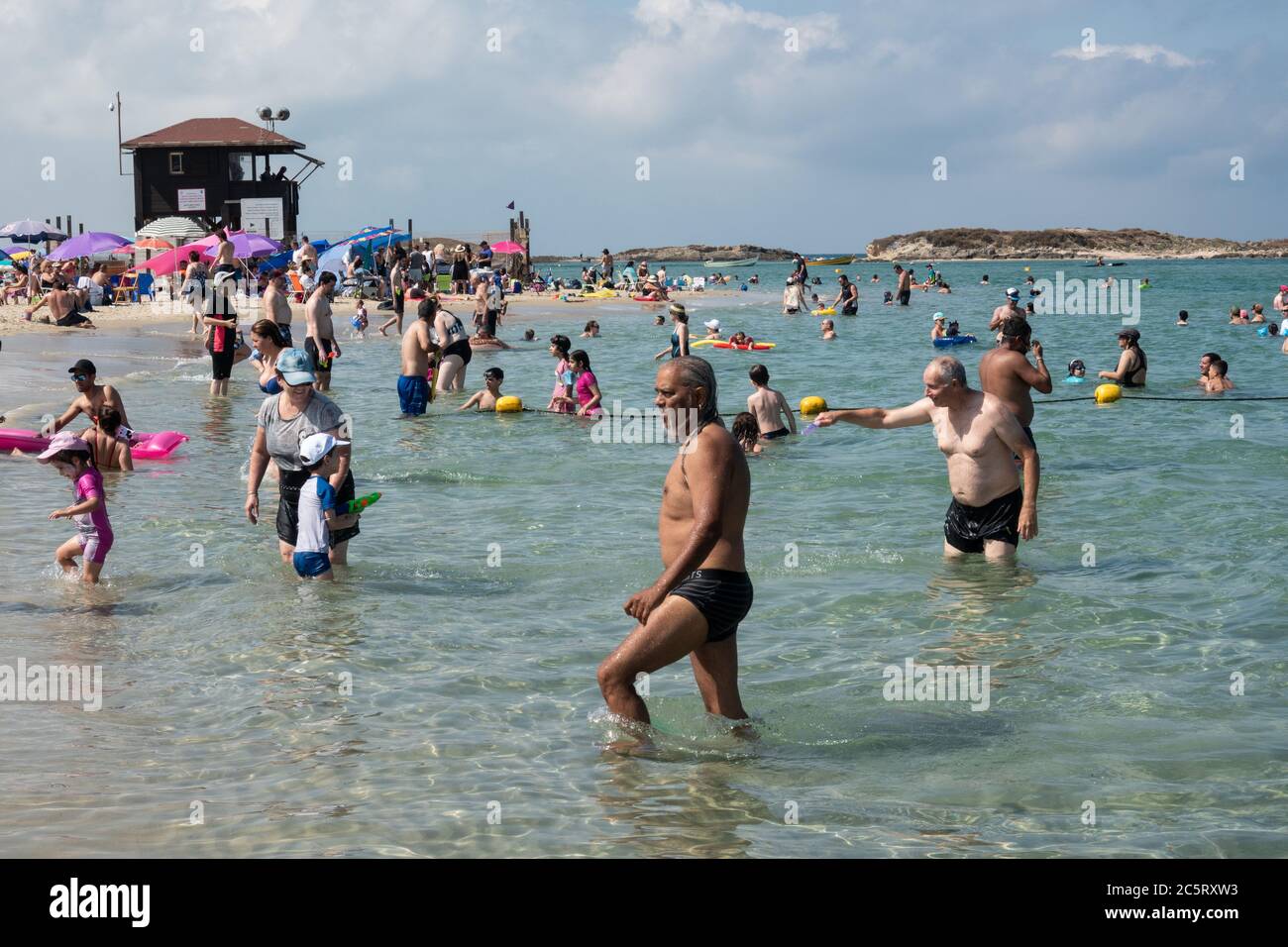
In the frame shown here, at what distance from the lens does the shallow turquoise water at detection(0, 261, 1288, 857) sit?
5090 millimetres

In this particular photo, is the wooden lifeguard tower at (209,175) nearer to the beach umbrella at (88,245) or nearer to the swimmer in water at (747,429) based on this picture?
the beach umbrella at (88,245)

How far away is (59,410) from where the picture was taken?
1612 centimetres

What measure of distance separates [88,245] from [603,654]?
34.2 m

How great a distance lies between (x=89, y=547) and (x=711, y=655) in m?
4.86

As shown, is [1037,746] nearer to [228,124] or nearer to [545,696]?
Result: [545,696]

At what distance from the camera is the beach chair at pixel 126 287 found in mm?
39359

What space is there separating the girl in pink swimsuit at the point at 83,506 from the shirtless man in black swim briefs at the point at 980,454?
468cm

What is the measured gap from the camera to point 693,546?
503 centimetres

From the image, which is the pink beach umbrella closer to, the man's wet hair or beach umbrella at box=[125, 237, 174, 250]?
beach umbrella at box=[125, 237, 174, 250]

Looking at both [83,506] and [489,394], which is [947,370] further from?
[489,394]

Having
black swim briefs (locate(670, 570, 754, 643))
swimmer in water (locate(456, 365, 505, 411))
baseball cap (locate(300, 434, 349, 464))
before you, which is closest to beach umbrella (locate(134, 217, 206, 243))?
swimmer in water (locate(456, 365, 505, 411))

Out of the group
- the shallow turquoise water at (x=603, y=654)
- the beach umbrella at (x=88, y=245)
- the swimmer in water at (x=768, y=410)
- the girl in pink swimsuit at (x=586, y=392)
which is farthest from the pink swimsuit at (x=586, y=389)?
the beach umbrella at (x=88, y=245)
